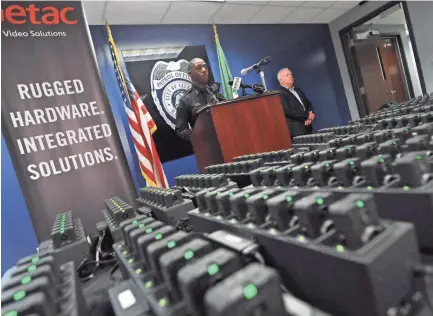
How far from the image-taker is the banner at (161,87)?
12.6 feet

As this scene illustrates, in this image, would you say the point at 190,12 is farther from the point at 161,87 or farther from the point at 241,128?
the point at 241,128

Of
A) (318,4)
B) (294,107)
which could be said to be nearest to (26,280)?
(294,107)

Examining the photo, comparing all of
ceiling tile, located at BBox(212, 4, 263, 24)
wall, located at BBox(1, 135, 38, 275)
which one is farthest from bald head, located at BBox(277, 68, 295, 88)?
wall, located at BBox(1, 135, 38, 275)

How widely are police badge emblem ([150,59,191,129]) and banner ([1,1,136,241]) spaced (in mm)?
1884

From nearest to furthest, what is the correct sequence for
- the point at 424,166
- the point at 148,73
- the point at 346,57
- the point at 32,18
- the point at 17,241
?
the point at 424,166 < the point at 32,18 < the point at 17,241 < the point at 148,73 < the point at 346,57

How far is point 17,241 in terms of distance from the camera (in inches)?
95.0

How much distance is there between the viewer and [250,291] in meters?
0.22

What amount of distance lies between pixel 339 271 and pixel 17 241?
2.89 m

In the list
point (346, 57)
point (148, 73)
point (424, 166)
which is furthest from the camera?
point (346, 57)

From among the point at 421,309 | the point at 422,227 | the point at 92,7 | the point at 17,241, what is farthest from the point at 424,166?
the point at 92,7

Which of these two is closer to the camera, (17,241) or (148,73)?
(17,241)

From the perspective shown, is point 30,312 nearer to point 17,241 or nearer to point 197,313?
point 197,313

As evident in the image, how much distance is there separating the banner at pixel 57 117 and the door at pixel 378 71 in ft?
17.7

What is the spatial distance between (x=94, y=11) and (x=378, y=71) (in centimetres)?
631
